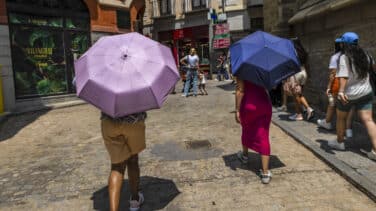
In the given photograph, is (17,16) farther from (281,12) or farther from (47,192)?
(47,192)

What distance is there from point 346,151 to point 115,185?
144 inches

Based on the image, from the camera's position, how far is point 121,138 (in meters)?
3.61

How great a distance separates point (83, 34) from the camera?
14.3 m

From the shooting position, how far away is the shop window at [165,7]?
3244 cm

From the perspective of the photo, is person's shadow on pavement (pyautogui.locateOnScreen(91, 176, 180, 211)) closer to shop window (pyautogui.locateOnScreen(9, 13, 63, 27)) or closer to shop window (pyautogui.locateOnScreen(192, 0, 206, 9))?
shop window (pyautogui.locateOnScreen(9, 13, 63, 27))

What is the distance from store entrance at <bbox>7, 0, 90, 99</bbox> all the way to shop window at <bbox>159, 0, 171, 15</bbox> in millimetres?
18747

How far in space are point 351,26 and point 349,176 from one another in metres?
4.24

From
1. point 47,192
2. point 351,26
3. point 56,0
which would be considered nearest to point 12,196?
point 47,192

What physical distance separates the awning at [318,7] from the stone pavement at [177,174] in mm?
2857

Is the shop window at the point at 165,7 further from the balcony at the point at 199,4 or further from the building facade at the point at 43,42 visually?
the building facade at the point at 43,42

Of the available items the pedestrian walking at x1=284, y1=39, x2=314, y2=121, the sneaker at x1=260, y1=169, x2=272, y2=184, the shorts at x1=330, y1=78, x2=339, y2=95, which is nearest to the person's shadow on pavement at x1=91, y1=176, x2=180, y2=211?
the sneaker at x1=260, y1=169, x2=272, y2=184

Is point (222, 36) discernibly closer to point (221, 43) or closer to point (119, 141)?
point (221, 43)

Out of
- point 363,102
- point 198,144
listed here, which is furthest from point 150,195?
point 363,102

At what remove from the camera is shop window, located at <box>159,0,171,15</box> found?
106ft
